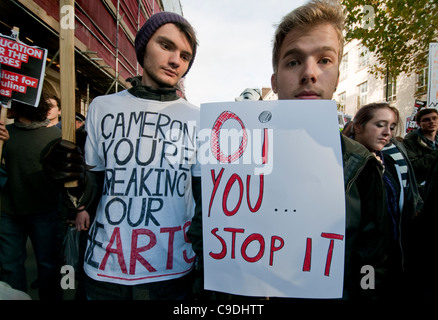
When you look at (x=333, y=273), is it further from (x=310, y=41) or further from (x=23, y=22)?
(x=23, y=22)

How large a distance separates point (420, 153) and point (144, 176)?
3.97 meters

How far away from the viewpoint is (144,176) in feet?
3.64

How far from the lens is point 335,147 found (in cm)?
81

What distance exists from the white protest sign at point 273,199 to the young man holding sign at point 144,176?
346 mm

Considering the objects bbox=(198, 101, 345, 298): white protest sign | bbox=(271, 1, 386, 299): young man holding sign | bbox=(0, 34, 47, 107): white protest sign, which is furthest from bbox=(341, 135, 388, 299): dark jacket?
bbox=(0, 34, 47, 107): white protest sign

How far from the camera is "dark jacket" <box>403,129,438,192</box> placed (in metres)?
3.27

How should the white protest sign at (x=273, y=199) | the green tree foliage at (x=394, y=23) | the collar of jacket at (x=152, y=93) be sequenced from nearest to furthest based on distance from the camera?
the white protest sign at (x=273, y=199)
the collar of jacket at (x=152, y=93)
the green tree foliage at (x=394, y=23)

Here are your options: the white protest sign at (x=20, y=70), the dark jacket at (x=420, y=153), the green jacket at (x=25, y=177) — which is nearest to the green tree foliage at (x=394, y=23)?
the dark jacket at (x=420, y=153)

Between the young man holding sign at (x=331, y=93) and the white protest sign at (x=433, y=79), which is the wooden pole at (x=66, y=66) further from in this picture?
the white protest sign at (x=433, y=79)

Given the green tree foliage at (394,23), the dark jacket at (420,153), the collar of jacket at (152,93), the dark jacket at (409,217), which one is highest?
the green tree foliage at (394,23)

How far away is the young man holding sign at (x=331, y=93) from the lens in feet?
2.84

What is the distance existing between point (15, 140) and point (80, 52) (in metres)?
4.59

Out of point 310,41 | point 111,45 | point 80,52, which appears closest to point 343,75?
point 111,45

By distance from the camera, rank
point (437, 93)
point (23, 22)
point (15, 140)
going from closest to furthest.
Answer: point (15, 140)
point (437, 93)
point (23, 22)
